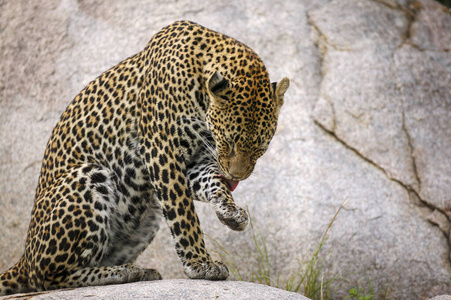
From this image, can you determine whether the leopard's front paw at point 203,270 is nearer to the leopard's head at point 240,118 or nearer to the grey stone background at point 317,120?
the leopard's head at point 240,118

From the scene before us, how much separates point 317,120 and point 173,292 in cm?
536

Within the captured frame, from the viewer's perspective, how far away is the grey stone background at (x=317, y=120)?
938 cm

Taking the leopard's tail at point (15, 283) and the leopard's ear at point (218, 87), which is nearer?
the leopard's ear at point (218, 87)

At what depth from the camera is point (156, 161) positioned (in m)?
5.92

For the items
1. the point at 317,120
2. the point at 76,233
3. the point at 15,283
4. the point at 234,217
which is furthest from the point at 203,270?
the point at 317,120

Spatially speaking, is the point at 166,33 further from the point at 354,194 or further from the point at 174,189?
the point at 354,194

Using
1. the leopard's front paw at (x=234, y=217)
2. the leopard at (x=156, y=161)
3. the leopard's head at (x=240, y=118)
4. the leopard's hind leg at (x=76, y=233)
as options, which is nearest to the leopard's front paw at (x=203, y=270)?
the leopard at (x=156, y=161)

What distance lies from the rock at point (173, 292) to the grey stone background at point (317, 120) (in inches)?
118

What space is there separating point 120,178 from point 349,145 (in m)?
4.85

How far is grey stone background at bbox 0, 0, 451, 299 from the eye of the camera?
9.38 metres

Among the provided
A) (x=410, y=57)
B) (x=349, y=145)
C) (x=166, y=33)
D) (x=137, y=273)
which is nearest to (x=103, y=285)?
(x=137, y=273)

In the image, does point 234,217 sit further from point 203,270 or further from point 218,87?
point 218,87

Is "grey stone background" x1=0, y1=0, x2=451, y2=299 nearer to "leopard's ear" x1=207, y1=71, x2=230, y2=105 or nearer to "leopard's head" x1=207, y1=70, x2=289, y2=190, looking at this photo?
"leopard's head" x1=207, y1=70, x2=289, y2=190

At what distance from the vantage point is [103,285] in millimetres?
5969
